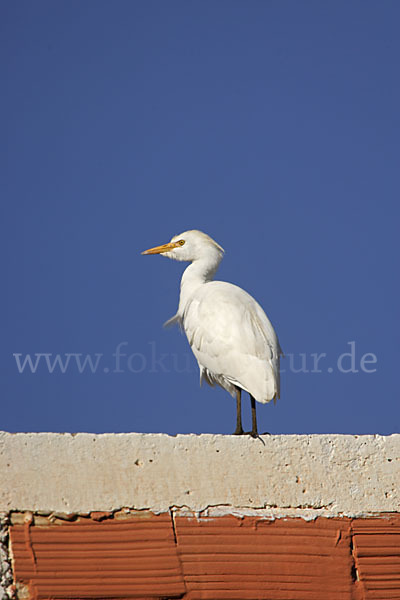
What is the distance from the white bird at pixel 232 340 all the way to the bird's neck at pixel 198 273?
0.08 meters

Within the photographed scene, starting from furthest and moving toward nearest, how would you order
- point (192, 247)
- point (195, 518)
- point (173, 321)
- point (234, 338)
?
point (192, 247)
point (173, 321)
point (234, 338)
point (195, 518)

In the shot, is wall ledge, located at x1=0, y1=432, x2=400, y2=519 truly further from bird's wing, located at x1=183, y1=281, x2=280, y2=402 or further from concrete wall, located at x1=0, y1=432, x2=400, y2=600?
bird's wing, located at x1=183, y1=281, x2=280, y2=402

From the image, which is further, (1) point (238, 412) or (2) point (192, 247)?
(2) point (192, 247)

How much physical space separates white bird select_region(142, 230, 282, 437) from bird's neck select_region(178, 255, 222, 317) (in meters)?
0.08

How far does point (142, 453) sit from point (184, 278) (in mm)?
3609

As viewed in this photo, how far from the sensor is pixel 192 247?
7.21 m

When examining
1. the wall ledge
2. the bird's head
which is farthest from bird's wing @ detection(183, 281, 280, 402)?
the wall ledge

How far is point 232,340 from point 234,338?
2 centimetres

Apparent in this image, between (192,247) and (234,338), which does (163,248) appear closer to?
(192,247)

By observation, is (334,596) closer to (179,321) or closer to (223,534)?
(223,534)

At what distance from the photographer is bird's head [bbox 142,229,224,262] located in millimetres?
7109

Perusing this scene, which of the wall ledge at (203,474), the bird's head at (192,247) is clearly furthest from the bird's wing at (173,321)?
the wall ledge at (203,474)

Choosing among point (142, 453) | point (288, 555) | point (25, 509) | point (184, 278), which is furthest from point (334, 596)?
point (184, 278)

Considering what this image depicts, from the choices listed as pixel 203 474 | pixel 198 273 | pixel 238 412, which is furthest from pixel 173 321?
pixel 203 474
